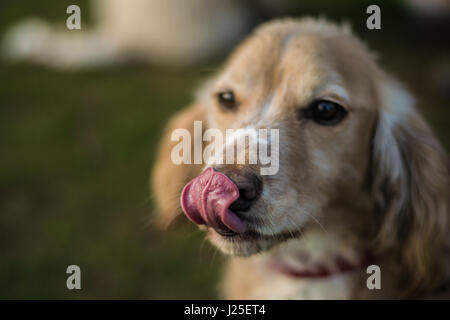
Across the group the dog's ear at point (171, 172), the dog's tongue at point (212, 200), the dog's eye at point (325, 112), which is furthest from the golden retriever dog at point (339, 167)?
the dog's tongue at point (212, 200)

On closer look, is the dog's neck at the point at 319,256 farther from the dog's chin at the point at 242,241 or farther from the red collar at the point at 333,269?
the dog's chin at the point at 242,241

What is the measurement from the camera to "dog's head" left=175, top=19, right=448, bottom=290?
201cm

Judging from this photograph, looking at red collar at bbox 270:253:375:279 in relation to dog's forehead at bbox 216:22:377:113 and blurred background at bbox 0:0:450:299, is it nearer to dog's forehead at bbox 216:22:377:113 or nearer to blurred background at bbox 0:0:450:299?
dog's forehead at bbox 216:22:377:113

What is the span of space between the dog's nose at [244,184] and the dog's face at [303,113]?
0.12 meters

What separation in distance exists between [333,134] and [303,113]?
0.17 meters

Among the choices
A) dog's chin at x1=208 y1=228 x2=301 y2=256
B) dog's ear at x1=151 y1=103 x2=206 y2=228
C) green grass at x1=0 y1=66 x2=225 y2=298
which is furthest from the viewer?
green grass at x1=0 y1=66 x2=225 y2=298

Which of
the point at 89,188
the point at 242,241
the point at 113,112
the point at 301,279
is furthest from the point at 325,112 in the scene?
the point at 113,112

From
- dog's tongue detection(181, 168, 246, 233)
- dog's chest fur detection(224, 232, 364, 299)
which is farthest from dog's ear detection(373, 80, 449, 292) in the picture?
dog's tongue detection(181, 168, 246, 233)

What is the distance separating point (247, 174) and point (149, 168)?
2821 mm

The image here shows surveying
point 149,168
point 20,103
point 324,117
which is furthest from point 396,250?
point 20,103

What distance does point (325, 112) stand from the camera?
6.84 feet

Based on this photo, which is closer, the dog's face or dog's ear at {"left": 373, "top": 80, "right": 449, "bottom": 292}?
the dog's face

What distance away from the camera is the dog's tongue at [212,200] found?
1590 millimetres

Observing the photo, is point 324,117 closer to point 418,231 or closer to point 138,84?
point 418,231
